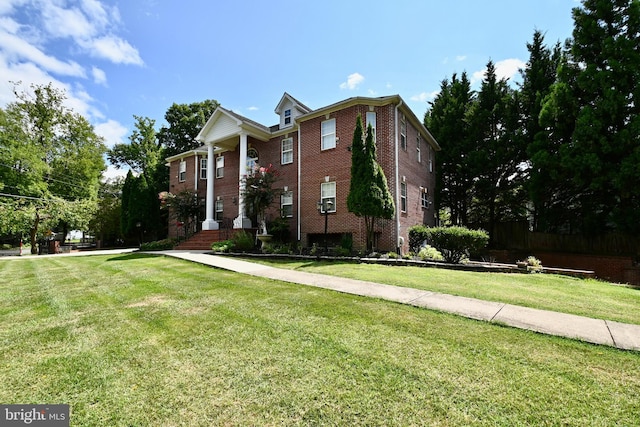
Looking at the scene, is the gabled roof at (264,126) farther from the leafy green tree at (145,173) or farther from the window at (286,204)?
the leafy green tree at (145,173)

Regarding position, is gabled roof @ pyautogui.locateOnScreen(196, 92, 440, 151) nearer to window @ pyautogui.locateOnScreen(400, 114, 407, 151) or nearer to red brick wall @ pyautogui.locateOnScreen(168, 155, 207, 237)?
window @ pyautogui.locateOnScreen(400, 114, 407, 151)

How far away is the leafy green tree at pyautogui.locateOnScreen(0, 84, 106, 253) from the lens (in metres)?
21.2

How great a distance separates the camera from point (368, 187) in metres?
10.6

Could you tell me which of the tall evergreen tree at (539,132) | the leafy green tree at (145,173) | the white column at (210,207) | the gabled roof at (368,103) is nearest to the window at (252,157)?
the white column at (210,207)

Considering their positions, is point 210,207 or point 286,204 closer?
A: point 286,204

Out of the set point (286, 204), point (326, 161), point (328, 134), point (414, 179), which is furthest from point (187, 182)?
point (414, 179)

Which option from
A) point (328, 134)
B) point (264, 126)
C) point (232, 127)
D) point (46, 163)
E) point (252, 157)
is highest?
point (264, 126)

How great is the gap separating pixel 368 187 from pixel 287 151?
669 centimetres

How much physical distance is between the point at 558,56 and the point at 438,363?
804 inches

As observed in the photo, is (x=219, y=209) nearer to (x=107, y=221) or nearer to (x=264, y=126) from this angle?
(x=264, y=126)

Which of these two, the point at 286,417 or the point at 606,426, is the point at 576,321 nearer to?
the point at 606,426

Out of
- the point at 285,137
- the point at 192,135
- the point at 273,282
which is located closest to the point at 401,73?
the point at 285,137

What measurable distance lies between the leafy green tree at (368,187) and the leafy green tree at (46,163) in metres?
24.2

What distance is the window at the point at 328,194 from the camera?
13.2m
